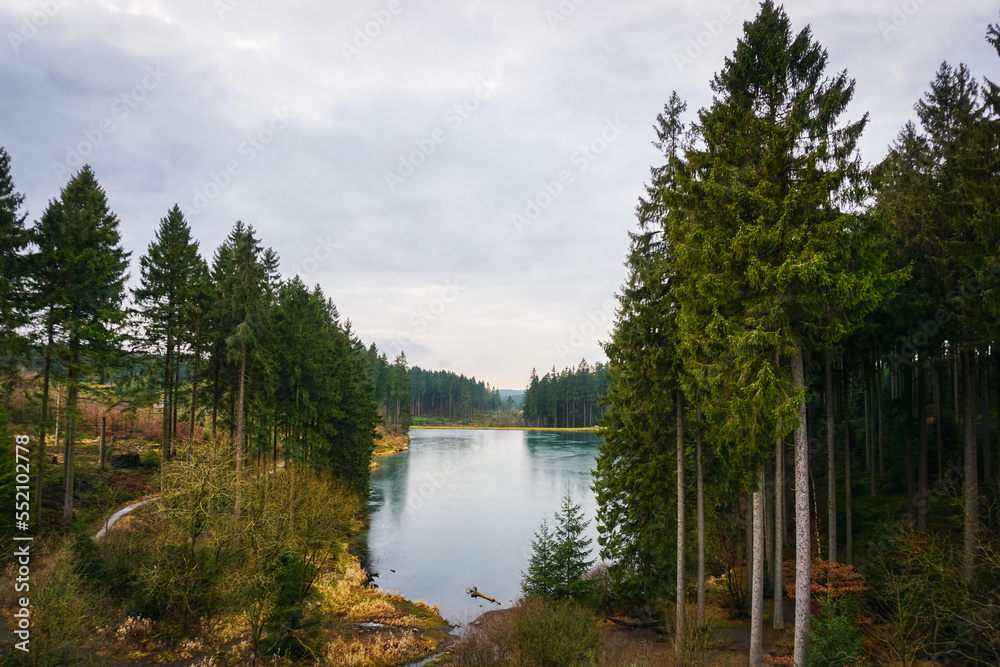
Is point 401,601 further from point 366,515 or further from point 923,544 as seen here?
point 923,544

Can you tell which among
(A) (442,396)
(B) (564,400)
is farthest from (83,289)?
(A) (442,396)

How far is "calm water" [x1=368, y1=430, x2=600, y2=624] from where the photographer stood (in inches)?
1045

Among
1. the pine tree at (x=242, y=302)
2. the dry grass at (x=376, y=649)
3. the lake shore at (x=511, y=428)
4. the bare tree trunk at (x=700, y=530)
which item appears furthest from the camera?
the lake shore at (x=511, y=428)

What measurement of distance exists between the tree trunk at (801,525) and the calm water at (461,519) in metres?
14.8

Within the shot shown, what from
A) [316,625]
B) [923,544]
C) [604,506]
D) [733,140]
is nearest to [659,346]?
[733,140]

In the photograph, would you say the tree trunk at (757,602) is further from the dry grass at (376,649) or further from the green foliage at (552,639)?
the dry grass at (376,649)

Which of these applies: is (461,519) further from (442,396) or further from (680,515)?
(442,396)

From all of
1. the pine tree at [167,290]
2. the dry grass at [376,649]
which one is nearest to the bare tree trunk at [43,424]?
the pine tree at [167,290]

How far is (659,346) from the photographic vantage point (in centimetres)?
1619

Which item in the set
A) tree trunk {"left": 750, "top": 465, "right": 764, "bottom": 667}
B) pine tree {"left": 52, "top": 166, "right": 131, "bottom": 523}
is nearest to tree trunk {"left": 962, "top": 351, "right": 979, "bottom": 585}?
tree trunk {"left": 750, "top": 465, "right": 764, "bottom": 667}

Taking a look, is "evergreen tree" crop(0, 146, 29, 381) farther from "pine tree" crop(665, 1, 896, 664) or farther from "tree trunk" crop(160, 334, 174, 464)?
"pine tree" crop(665, 1, 896, 664)

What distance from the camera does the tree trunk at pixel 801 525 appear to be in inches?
451

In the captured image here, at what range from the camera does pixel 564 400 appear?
13750cm

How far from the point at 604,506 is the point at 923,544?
1104 centimetres
